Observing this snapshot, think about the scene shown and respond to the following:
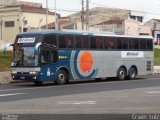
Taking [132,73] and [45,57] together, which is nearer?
[45,57]

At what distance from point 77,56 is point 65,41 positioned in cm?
157

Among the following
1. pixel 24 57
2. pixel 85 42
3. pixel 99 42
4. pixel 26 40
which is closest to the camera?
pixel 24 57

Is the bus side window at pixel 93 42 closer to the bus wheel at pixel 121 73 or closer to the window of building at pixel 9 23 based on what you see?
the bus wheel at pixel 121 73

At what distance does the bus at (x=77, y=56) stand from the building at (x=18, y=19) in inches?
2128

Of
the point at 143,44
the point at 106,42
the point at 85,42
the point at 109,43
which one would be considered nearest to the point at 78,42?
the point at 85,42

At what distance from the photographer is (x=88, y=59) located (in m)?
32.2

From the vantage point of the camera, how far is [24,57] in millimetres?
28734

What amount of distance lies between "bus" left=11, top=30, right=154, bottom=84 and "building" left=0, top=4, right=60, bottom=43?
54.0m

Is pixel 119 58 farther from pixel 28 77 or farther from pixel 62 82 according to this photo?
pixel 28 77

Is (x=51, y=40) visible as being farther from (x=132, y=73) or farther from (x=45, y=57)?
(x=132, y=73)

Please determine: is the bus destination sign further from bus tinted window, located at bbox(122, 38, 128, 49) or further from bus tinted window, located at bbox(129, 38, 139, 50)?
bus tinted window, located at bbox(129, 38, 139, 50)

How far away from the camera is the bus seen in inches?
1126

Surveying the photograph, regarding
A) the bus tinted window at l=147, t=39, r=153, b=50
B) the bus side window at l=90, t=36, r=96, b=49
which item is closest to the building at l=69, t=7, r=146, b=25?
the bus tinted window at l=147, t=39, r=153, b=50

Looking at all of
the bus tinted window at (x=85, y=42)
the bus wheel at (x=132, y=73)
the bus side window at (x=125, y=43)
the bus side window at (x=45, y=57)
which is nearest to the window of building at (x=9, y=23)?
the bus wheel at (x=132, y=73)
